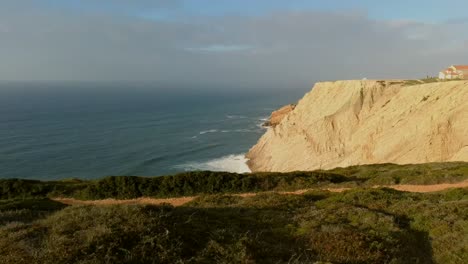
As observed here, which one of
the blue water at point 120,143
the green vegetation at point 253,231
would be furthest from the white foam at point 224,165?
the green vegetation at point 253,231

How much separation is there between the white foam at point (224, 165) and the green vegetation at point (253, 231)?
3868 cm

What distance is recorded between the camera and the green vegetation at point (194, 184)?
22.8m

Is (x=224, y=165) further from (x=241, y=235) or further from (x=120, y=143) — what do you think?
(x=241, y=235)

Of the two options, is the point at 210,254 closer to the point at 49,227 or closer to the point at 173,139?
the point at 49,227

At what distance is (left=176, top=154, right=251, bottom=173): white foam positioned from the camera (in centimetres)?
5669

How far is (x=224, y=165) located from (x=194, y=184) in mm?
35704

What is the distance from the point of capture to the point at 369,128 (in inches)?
1898

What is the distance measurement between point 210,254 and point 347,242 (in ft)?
12.0

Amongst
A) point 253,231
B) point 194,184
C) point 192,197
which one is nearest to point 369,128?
point 194,184

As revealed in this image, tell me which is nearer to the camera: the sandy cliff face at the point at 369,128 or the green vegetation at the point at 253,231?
the green vegetation at the point at 253,231

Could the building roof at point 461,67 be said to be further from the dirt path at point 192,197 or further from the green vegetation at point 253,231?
the green vegetation at point 253,231

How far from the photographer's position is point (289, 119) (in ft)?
202

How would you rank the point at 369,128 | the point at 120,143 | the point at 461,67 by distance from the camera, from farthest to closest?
the point at 461,67, the point at 120,143, the point at 369,128

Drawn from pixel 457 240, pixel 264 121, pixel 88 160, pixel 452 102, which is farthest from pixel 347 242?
pixel 264 121
